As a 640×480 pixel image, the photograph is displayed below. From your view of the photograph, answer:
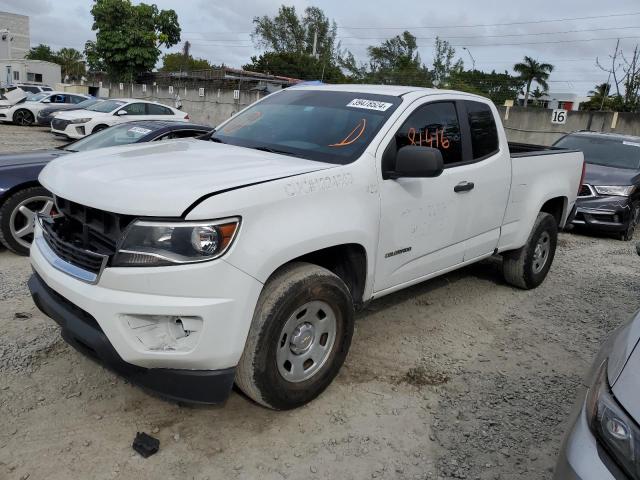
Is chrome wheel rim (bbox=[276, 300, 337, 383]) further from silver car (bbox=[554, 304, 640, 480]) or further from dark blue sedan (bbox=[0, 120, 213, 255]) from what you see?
dark blue sedan (bbox=[0, 120, 213, 255])

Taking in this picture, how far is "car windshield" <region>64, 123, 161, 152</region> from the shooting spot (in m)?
6.35

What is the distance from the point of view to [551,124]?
59.1 feet

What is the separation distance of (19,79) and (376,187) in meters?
57.8

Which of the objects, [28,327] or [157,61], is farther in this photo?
[157,61]

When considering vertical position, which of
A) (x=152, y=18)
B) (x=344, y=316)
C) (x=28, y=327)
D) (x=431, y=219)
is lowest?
(x=28, y=327)

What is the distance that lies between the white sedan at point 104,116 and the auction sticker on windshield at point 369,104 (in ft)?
42.6

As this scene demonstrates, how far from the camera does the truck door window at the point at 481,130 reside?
4.21 m

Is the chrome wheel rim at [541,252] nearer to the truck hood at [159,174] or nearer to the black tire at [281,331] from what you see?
the black tire at [281,331]

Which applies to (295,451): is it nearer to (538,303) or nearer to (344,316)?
(344,316)

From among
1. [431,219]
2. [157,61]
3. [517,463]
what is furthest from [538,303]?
[157,61]

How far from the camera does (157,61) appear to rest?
3962 centimetres

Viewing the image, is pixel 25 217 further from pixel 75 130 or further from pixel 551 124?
pixel 551 124

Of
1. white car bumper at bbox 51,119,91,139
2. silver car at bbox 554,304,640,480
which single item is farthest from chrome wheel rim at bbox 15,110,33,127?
silver car at bbox 554,304,640,480

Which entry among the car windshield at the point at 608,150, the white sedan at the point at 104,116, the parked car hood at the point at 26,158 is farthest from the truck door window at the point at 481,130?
the white sedan at the point at 104,116
